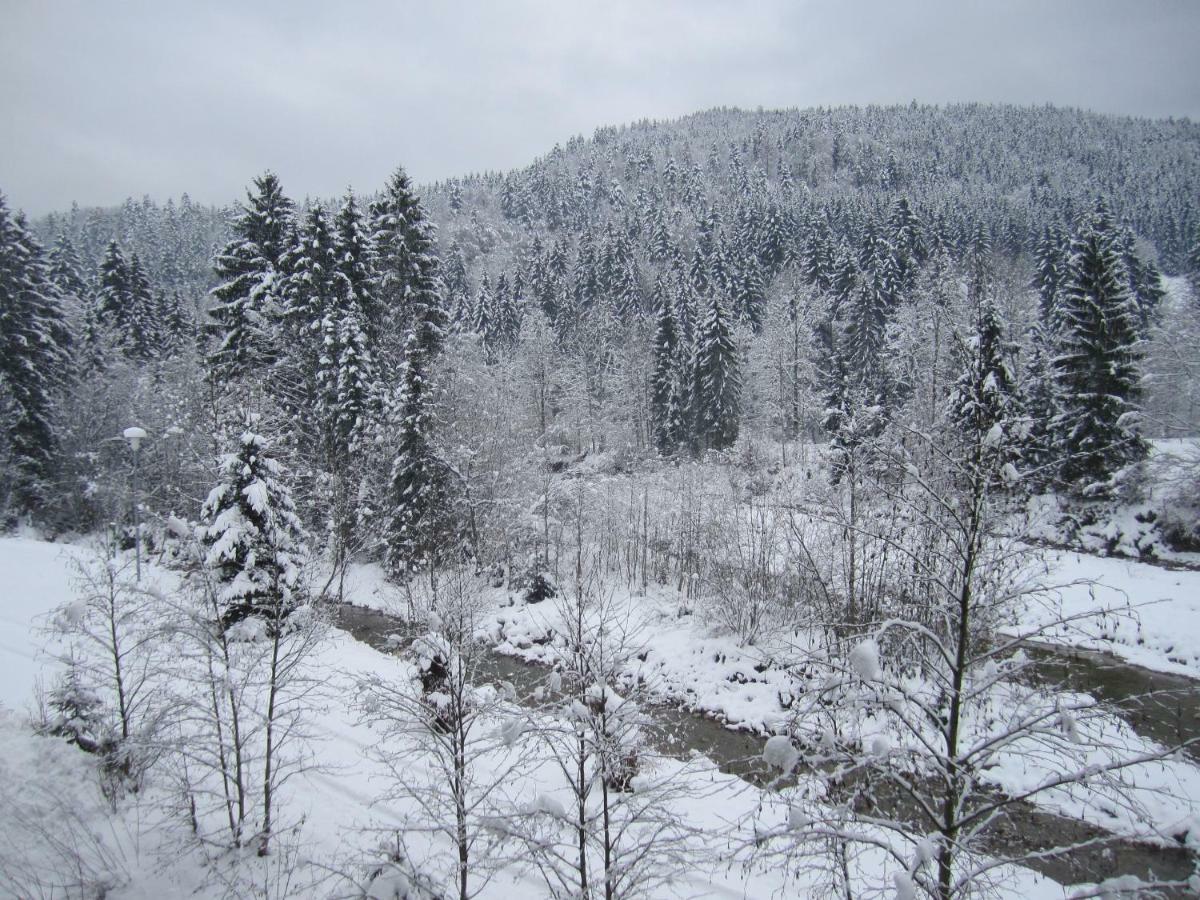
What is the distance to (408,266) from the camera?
2744 centimetres

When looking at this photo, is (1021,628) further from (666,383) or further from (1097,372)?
(666,383)

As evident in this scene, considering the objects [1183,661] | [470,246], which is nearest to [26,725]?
[1183,661]

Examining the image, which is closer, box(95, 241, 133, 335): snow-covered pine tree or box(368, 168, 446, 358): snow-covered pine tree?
box(368, 168, 446, 358): snow-covered pine tree

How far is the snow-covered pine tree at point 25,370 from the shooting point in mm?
27594

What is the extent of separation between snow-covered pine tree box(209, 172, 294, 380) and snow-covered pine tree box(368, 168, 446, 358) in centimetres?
431

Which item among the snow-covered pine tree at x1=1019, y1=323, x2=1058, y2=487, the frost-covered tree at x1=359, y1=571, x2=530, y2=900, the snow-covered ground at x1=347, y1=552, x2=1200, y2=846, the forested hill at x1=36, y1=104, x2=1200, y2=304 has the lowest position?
the snow-covered ground at x1=347, y1=552, x2=1200, y2=846

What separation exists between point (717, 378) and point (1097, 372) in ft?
69.0

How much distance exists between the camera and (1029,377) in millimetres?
26562

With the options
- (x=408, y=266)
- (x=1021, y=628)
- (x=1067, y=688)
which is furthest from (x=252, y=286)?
(x=1021, y=628)

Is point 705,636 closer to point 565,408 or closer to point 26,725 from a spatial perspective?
point 26,725

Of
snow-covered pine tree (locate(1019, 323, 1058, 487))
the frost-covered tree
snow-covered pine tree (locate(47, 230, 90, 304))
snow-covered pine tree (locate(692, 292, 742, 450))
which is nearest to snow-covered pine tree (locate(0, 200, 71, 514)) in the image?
snow-covered pine tree (locate(47, 230, 90, 304))

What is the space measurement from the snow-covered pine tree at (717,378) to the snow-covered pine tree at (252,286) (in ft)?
87.4

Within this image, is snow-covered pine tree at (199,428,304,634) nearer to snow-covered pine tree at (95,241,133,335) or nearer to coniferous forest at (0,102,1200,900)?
coniferous forest at (0,102,1200,900)

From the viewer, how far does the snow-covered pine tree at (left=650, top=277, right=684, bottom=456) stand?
144 ft
